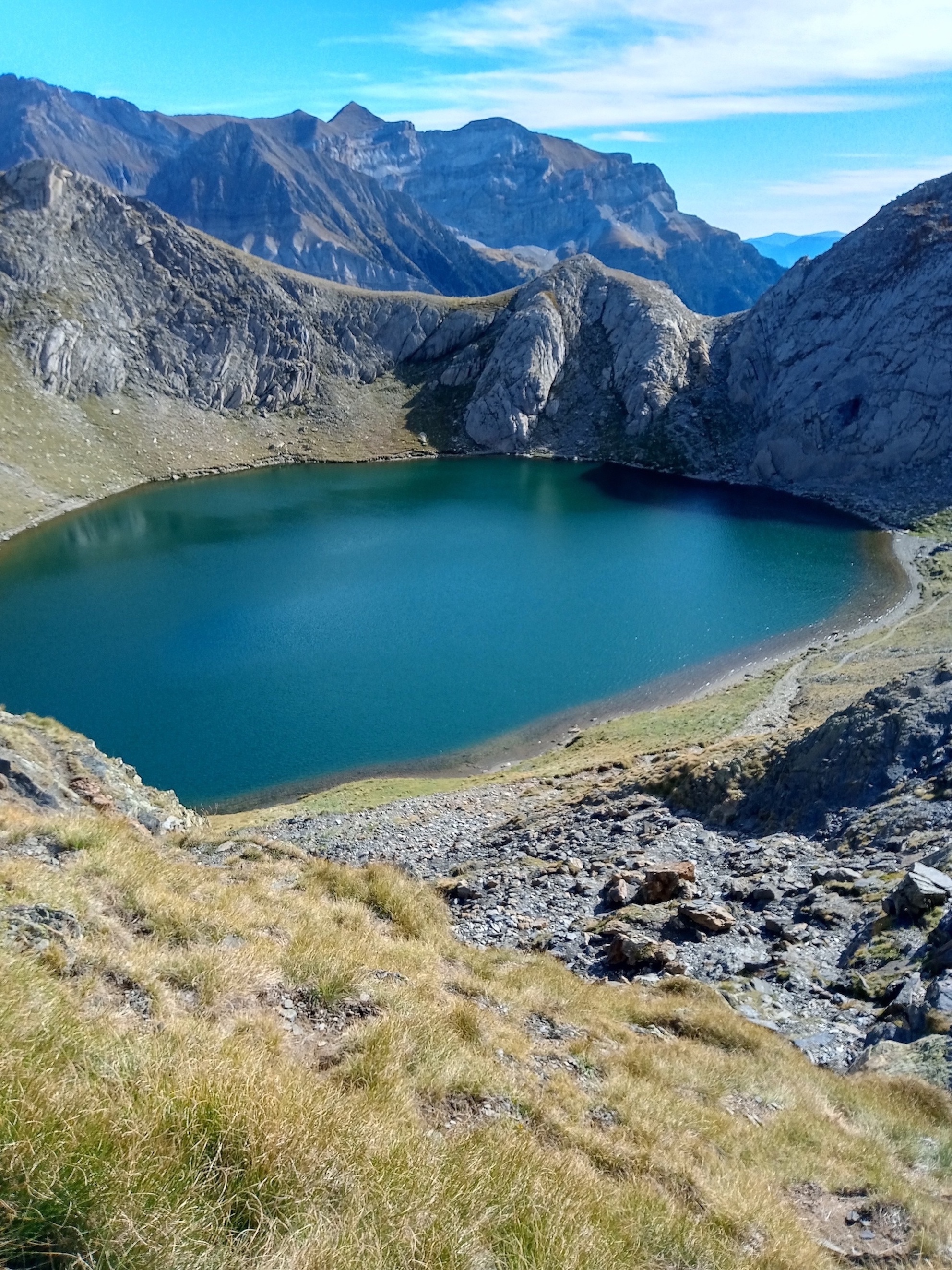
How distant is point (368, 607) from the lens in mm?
55188

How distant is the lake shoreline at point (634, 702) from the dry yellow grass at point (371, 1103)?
70.7 ft

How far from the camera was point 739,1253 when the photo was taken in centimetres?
A: 565

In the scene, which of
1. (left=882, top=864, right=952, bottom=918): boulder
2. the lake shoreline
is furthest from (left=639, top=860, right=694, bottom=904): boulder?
the lake shoreline

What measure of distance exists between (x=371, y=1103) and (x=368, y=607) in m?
49.9

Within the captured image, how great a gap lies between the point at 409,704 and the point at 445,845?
16.9m

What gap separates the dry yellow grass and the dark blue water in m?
25.0

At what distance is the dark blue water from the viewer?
38.4 m

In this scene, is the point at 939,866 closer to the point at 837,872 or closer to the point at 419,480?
the point at 837,872

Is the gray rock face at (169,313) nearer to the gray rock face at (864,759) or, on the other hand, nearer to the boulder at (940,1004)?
the gray rock face at (864,759)

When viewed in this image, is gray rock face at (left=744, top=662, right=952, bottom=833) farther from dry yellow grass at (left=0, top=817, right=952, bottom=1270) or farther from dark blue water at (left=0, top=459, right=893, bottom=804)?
dark blue water at (left=0, top=459, right=893, bottom=804)

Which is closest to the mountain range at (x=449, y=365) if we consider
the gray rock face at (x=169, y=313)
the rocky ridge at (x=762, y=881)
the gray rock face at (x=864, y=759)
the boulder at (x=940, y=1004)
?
the gray rock face at (x=169, y=313)

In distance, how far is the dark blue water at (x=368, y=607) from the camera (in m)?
38.4

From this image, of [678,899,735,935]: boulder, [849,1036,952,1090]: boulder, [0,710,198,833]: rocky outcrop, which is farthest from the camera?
[0,710,198,833]: rocky outcrop

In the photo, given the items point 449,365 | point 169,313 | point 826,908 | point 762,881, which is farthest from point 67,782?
point 449,365
